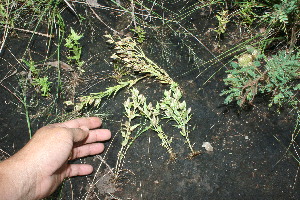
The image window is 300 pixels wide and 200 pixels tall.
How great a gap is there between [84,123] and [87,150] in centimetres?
27

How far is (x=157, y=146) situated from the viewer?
3.09m

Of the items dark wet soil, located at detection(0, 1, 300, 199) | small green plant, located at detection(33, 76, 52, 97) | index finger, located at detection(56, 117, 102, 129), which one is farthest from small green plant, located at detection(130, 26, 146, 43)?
small green plant, located at detection(33, 76, 52, 97)

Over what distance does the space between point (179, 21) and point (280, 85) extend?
127 cm

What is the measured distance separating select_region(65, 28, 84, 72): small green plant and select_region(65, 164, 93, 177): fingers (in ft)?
3.26

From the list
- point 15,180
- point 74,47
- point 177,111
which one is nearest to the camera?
point 15,180

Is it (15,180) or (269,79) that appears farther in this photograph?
(269,79)

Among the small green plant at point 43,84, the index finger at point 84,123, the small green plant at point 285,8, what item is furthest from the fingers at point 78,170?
the small green plant at point 285,8

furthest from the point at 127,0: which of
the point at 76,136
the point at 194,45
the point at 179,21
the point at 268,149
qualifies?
the point at 268,149

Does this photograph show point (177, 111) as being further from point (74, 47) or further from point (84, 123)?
point (74, 47)

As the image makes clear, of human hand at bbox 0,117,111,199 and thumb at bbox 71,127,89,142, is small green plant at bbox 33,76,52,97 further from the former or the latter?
thumb at bbox 71,127,89,142

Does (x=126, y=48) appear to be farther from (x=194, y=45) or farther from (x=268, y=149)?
(x=268, y=149)

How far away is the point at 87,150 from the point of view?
3078 millimetres

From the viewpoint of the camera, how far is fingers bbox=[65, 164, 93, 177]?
302 cm

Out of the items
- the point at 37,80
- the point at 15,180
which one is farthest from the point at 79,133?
the point at 37,80
